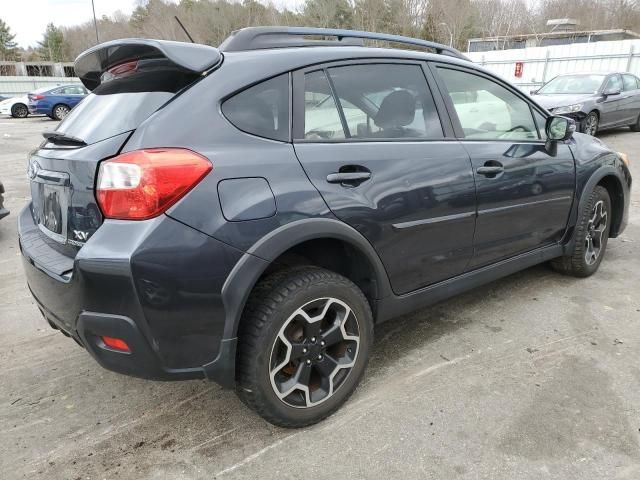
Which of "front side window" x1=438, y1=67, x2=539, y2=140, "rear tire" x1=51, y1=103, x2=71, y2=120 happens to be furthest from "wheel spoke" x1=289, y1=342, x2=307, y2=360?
"rear tire" x1=51, y1=103, x2=71, y2=120

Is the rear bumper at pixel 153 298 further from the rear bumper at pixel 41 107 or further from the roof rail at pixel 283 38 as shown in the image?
the rear bumper at pixel 41 107

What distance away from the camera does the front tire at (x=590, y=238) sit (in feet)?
12.5

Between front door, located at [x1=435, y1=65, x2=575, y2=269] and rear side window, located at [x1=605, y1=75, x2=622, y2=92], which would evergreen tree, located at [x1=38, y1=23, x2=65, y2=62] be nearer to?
rear side window, located at [x1=605, y1=75, x2=622, y2=92]

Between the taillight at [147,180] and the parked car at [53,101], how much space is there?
2223cm

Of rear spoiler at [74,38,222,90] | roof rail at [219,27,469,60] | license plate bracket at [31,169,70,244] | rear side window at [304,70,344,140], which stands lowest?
license plate bracket at [31,169,70,244]

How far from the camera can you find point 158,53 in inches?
83.1

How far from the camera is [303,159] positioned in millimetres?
2207

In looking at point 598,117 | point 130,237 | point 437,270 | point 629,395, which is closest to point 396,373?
point 437,270

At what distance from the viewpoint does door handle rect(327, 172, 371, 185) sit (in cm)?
227

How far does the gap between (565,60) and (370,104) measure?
2219cm

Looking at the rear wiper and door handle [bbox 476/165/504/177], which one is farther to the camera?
door handle [bbox 476/165/504/177]

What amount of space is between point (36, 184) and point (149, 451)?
1371mm

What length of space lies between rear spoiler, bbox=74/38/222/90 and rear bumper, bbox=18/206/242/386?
69 cm

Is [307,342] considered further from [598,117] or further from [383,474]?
[598,117]
